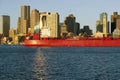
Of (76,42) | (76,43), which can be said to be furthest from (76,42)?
(76,43)

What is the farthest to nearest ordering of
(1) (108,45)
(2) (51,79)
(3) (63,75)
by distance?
(1) (108,45)
(3) (63,75)
(2) (51,79)

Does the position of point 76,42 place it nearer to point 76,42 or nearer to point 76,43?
point 76,42

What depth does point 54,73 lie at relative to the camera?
47156 mm

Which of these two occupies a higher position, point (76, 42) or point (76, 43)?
point (76, 42)

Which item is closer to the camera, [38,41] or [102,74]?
[102,74]

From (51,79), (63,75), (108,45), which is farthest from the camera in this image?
(108,45)

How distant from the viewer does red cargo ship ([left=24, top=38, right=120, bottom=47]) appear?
164375mm

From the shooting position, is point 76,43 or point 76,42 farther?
point 76,43

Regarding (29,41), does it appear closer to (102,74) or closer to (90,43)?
(90,43)

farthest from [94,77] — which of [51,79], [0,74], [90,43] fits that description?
[90,43]

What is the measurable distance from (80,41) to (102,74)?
12229 cm

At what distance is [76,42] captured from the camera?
16925cm

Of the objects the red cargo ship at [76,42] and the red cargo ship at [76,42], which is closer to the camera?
the red cargo ship at [76,42]

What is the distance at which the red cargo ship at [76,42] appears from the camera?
164375 millimetres
